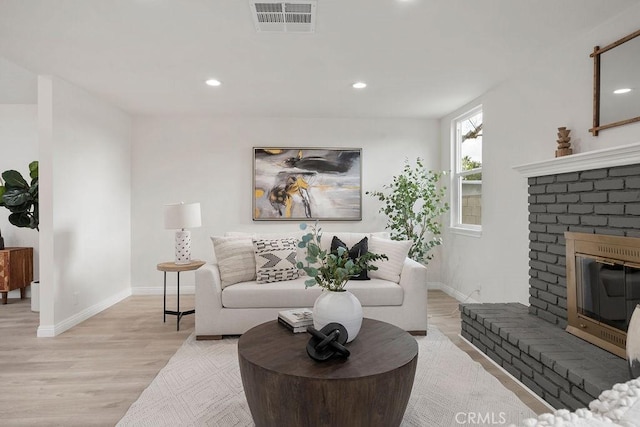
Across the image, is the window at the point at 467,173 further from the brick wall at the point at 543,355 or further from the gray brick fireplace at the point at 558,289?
the brick wall at the point at 543,355

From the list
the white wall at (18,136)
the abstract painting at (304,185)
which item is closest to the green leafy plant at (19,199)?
the white wall at (18,136)

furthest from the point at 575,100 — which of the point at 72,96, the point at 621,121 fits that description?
the point at 72,96

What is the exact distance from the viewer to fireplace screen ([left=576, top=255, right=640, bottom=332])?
2.14 metres

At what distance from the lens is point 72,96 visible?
12.0 feet

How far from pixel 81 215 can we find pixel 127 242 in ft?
3.55

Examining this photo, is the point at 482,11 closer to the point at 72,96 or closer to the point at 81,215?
the point at 72,96

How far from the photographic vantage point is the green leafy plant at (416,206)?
464 cm

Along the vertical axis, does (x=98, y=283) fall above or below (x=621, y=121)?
below

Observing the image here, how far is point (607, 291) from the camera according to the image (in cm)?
228

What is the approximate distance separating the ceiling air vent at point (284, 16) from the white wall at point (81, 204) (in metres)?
2.29

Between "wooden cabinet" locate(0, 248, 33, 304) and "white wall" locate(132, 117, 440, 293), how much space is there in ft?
3.96

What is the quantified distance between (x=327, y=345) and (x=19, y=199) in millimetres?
3911

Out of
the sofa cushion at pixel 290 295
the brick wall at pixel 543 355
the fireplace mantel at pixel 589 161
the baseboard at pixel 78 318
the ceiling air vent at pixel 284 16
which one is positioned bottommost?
the baseboard at pixel 78 318

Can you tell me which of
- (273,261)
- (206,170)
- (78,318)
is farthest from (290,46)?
(78,318)
